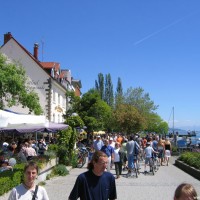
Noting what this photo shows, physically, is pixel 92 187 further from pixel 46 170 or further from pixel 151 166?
pixel 151 166

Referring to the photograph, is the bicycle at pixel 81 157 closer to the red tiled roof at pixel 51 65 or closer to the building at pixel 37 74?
the building at pixel 37 74

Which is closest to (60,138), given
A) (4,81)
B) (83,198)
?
(4,81)

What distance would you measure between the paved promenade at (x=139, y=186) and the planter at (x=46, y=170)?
0.32 meters

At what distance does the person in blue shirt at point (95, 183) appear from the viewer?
501 cm

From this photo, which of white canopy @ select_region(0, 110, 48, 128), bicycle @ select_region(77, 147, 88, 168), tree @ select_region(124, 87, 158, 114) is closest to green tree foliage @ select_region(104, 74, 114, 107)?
tree @ select_region(124, 87, 158, 114)

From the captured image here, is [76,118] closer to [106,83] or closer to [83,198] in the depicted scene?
[83,198]

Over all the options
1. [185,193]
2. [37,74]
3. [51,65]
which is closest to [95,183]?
[185,193]

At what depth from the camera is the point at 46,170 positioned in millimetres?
16875

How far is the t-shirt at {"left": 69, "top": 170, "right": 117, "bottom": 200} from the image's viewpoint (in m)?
5.00

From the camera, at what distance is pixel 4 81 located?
26391 millimetres

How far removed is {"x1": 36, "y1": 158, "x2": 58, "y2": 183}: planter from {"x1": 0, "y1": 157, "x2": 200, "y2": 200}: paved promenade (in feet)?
1.05

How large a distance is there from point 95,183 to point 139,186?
33.6ft

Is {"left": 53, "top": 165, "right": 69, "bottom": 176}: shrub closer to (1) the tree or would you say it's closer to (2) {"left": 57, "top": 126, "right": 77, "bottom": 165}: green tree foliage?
(2) {"left": 57, "top": 126, "right": 77, "bottom": 165}: green tree foliage

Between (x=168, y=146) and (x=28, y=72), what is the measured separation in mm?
22574
